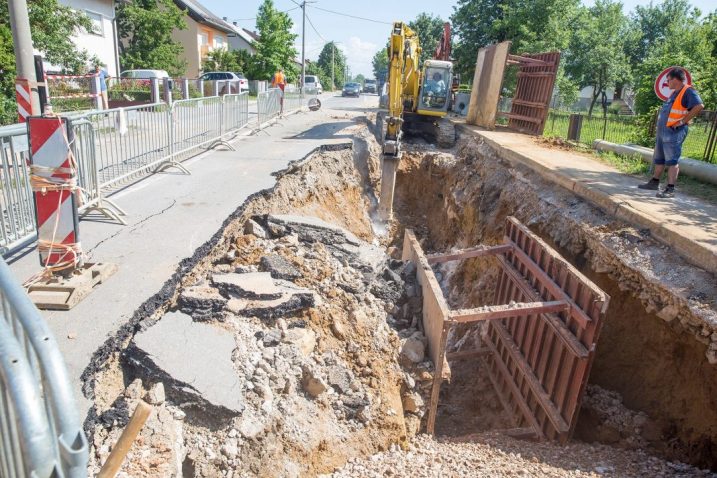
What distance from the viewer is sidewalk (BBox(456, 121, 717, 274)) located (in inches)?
210

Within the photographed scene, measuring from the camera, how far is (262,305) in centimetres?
457

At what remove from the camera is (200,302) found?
14.1ft

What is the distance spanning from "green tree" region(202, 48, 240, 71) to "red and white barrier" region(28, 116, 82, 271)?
113 ft

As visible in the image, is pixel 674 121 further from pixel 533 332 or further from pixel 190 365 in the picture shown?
pixel 190 365

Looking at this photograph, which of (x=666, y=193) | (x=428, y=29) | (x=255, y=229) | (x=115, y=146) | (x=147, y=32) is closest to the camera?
(x=255, y=229)

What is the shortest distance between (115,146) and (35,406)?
658cm

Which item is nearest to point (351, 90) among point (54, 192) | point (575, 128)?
point (575, 128)

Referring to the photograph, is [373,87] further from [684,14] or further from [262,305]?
[262,305]

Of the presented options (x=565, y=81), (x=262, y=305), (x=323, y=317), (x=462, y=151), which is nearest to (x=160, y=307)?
(x=262, y=305)

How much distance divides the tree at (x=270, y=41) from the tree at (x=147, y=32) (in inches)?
354

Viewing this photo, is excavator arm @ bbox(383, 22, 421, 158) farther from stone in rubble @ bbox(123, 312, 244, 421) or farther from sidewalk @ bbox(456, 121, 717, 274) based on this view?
stone in rubble @ bbox(123, 312, 244, 421)

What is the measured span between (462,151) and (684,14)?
137 ft

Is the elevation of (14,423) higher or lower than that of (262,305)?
higher

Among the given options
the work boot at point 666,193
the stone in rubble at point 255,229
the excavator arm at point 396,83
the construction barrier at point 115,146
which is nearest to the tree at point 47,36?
the construction barrier at point 115,146
